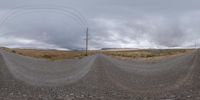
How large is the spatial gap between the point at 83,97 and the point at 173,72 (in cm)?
1433

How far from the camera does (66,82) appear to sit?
25625mm

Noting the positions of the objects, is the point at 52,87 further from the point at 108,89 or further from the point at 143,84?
the point at 143,84

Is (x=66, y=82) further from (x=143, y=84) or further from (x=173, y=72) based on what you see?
(x=173, y=72)

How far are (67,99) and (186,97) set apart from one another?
546cm

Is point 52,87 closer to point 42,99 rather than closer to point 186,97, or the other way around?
point 42,99

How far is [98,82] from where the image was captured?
91.9 ft

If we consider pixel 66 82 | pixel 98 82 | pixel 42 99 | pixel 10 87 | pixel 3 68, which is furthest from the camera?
pixel 3 68

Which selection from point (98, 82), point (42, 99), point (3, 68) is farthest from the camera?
point (3, 68)

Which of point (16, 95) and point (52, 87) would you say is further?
point (52, 87)

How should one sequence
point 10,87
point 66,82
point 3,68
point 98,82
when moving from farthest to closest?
point 3,68 < point 98,82 < point 66,82 < point 10,87

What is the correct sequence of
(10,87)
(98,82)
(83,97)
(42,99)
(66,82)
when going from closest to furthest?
(42,99)
(83,97)
(10,87)
(66,82)
(98,82)

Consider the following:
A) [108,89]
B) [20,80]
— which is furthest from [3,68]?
[108,89]

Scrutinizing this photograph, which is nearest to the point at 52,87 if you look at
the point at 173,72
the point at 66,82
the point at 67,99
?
the point at 66,82

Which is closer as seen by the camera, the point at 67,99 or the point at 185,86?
the point at 67,99
